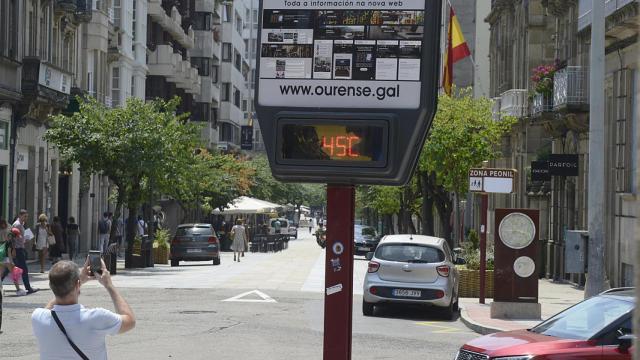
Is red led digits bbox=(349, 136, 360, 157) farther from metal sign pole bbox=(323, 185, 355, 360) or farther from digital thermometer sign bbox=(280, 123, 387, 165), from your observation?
metal sign pole bbox=(323, 185, 355, 360)

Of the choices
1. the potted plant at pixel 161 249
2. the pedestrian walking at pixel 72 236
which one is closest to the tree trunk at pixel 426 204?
the potted plant at pixel 161 249

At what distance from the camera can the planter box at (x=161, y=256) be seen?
146 feet

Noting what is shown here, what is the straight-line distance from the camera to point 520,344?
11531 millimetres

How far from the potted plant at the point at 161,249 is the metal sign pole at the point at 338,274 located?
3764 cm

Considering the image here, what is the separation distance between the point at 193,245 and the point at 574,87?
53.5 ft

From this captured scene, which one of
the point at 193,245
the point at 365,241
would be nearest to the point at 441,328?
the point at 193,245

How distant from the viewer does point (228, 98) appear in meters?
96.8

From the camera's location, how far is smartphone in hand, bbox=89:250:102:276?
23.4 ft

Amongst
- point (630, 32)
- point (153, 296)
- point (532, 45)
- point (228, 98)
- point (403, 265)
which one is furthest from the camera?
point (228, 98)

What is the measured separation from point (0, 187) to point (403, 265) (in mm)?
20032

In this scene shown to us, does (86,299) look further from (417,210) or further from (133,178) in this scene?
(417,210)

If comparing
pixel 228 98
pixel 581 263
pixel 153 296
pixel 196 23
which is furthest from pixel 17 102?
pixel 228 98

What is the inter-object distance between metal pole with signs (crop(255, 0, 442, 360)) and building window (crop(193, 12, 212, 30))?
77.8 m

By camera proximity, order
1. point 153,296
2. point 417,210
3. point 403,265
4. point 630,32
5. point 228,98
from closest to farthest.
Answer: point 403,265 < point 153,296 < point 630,32 < point 417,210 < point 228,98
